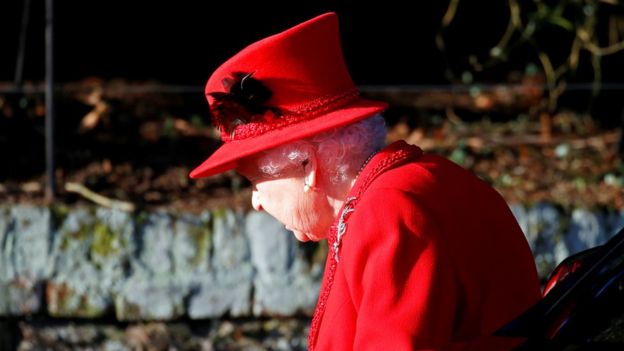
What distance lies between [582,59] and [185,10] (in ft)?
6.73

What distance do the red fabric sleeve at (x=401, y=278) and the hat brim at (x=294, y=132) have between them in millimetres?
207

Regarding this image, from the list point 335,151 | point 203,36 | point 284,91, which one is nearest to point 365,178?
point 335,151

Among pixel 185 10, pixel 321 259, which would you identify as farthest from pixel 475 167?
pixel 185 10

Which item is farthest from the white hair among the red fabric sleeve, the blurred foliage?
the blurred foliage

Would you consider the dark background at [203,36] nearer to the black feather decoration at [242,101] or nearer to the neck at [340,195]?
the black feather decoration at [242,101]

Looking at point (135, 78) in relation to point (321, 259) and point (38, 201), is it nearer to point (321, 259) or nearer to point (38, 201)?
point (38, 201)

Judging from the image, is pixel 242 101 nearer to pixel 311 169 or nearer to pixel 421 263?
pixel 311 169

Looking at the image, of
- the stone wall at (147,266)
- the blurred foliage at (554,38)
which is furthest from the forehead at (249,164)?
the blurred foliage at (554,38)

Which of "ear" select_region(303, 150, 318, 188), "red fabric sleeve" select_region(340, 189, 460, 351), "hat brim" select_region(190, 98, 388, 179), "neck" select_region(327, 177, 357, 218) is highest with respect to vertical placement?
"hat brim" select_region(190, 98, 388, 179)

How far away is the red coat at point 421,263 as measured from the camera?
2.08 m

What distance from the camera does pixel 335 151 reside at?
2.35m

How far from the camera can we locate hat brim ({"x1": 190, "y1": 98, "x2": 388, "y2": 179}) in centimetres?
226

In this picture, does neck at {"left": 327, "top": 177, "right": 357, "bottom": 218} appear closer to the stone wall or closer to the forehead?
the forehead

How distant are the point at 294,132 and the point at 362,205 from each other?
0.22m
